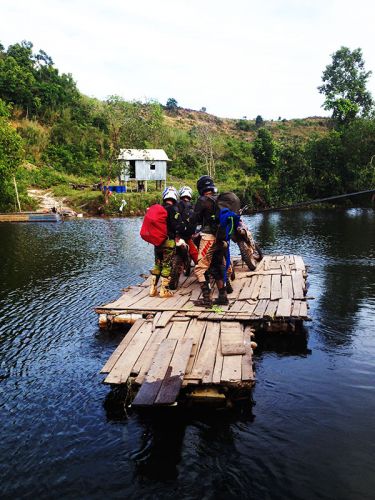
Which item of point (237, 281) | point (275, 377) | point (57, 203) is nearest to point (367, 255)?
point (237, 281)

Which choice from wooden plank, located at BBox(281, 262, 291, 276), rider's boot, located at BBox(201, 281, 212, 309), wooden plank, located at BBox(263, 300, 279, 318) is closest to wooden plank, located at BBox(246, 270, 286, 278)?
wooden plank, located at BBox(281, 262, 291, 276)

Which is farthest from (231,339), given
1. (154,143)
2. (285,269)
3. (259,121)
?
(259,121)

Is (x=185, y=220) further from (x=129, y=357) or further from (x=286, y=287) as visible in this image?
(x=129, y=357)

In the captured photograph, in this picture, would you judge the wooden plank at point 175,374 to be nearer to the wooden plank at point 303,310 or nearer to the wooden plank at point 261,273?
the wooden plank at point 303,310

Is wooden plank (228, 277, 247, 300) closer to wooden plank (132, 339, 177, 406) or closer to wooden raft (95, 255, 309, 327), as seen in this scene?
wooden raft (95, 255, 309, 327)

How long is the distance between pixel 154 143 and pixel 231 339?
5887cm

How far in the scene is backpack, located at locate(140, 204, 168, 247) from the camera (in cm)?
1077

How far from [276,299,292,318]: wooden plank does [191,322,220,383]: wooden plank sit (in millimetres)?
1645

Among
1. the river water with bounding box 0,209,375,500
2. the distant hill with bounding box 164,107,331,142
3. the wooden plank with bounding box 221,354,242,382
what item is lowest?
the river water with bounding box 0,209,375,500

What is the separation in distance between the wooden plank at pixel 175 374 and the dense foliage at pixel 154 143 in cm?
3260

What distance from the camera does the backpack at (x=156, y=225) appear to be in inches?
424

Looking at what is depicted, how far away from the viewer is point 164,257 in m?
11.1

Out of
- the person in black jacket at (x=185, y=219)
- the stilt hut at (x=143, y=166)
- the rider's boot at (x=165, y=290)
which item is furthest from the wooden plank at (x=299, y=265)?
the stilt hut at (x=143, y=166)

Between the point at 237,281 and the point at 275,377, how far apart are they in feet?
15.9
